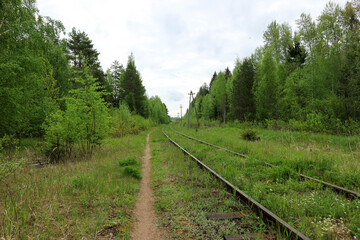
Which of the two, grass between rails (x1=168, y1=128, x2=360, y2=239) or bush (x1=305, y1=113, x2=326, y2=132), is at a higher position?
bush (x1=305, y1=113, x2=326, y2=132)

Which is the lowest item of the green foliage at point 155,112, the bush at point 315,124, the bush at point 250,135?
the bush at point 250,135

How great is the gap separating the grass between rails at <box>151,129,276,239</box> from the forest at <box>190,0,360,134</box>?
14.3 m

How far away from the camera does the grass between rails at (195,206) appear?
3.05 meters

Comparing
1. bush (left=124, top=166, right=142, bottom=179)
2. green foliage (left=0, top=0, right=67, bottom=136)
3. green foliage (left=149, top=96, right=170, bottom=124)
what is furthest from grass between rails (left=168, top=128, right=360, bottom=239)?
green foliage (left=149, top=96, right=170, bottom=124)

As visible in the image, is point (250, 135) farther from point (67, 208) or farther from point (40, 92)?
point (40, 92)

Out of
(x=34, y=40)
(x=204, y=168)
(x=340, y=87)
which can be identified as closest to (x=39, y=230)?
(x=204, y=168)

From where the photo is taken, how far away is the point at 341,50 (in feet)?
72.8

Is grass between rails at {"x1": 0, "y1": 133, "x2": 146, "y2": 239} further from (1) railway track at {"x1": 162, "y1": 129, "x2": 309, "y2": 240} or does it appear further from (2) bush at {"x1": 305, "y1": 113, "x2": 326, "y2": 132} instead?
(2) bush at {"x1": 305, "y1": 113, "x2": 326, "y2": 132}

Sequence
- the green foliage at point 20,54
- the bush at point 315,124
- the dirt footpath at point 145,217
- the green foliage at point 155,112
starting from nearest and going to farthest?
the dirt footpath at point 145,217, the green foliage at point 20,54, the bush at point 315,124, the green foliage at point 155,112

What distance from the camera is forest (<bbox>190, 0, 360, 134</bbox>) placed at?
16844mm

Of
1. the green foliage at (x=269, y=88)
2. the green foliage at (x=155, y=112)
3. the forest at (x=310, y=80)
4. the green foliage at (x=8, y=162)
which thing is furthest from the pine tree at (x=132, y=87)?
the green foliage at (x=8, y=162)

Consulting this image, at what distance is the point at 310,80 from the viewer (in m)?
20.3

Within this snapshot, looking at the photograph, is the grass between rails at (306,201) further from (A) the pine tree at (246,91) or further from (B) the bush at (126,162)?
(A) the pine tree at (246,91)

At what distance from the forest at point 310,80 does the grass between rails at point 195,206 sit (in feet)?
47.0
